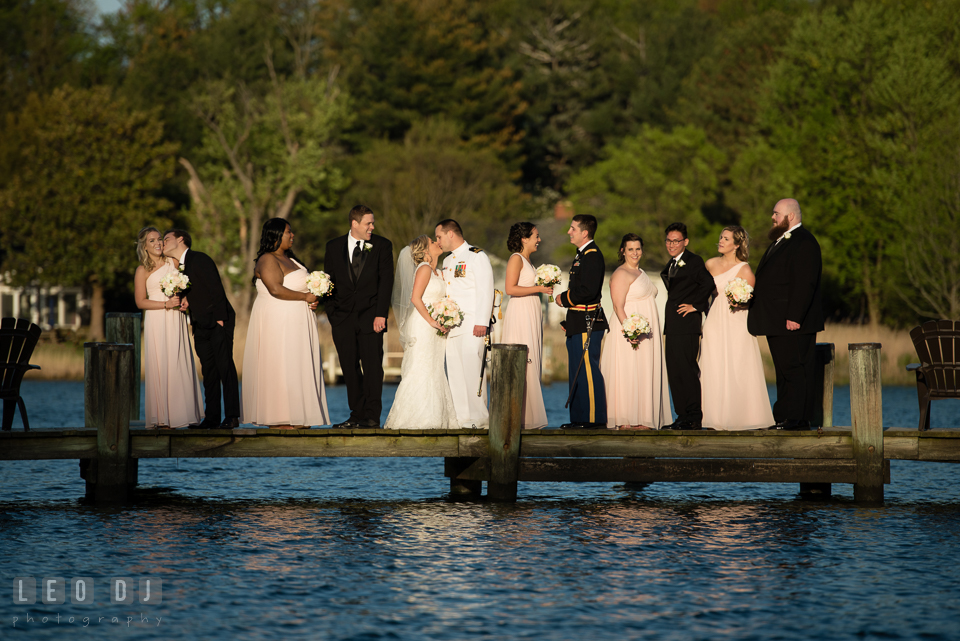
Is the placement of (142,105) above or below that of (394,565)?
above

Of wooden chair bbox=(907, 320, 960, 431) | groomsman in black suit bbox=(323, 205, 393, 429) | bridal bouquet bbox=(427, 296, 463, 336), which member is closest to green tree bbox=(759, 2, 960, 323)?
wooden chair bbox=(907, 320, 960, 431)

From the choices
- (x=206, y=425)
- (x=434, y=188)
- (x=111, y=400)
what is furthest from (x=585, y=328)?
(x=434, y=188)

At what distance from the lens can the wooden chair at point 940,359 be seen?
11820 mm

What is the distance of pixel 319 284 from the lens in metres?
11.5

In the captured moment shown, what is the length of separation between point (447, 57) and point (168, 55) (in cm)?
1369

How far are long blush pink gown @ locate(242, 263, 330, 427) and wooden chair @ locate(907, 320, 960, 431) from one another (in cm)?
575

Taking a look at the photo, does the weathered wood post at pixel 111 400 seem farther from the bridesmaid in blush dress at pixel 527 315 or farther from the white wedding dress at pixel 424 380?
the bridesmaid in blush dress at pixel 527 315

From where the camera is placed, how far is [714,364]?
12203mm

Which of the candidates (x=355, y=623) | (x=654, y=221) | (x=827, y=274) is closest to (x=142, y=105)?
(x=654, y=221)

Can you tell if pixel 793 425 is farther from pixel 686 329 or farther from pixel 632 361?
pixel 632 361

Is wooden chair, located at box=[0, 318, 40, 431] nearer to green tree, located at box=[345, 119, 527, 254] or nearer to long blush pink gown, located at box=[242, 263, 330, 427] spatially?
long blush pink gown, located at box=[242, 263, 330, 427]

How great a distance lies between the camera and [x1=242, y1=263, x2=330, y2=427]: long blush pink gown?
38.9ft

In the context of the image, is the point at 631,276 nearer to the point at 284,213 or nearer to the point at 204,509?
the point at 204,509

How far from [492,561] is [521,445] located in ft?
7.79
